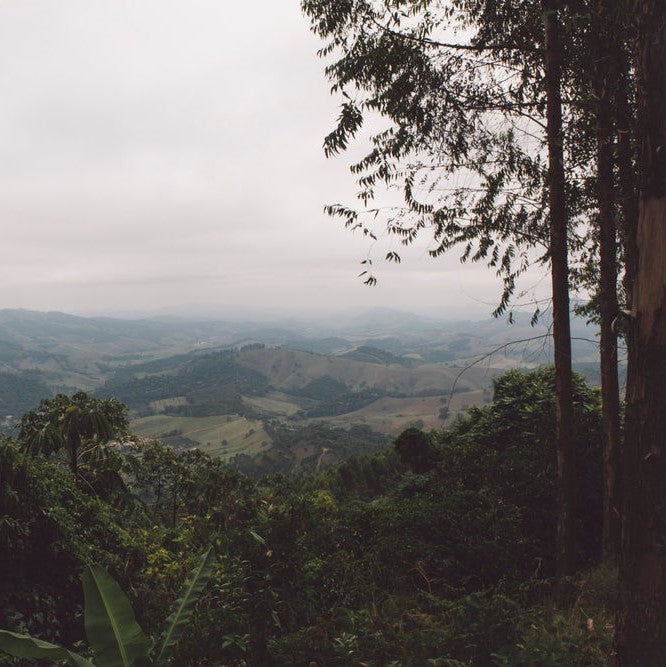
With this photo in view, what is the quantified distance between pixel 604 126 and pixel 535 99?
149 cm

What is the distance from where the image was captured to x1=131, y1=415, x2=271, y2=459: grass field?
112 meters

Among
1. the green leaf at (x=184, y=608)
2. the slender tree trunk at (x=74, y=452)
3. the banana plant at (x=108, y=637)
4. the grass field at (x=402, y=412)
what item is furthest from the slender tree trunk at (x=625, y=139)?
the grass field at (x=402, y=412)

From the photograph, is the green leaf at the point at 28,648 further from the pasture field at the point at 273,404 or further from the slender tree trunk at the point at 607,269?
the pasture field at the point at 273,404

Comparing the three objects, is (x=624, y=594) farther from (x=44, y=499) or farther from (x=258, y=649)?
(x=44, y=499)

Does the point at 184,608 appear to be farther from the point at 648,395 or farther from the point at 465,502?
the point at 465,502

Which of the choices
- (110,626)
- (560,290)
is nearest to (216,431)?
(560,290)

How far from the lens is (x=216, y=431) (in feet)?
432

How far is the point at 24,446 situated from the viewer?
6.73 m

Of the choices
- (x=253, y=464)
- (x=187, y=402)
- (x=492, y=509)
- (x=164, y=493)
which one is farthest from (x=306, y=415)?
(x=492, y=509)

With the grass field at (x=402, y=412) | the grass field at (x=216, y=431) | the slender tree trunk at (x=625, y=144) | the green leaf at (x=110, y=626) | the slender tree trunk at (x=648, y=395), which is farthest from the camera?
the grass field at (x=402, y=412)

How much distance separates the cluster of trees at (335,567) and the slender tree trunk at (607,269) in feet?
3.77

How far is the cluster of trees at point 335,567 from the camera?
2.98 meters

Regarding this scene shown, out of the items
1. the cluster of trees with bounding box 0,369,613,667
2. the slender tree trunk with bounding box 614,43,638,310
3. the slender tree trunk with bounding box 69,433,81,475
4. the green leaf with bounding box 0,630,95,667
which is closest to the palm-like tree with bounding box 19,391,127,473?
the slender tree trunk with bounding box 69,433,81,475

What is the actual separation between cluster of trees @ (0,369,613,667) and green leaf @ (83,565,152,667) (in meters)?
0.03
